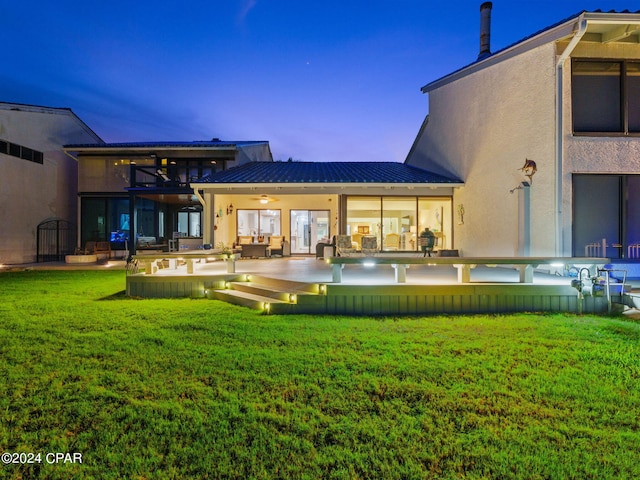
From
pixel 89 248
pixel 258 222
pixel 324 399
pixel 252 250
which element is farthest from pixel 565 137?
pixel 89 248

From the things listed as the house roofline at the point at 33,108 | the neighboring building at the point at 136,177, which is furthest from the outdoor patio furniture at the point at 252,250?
the house roofline at the point at 33,108

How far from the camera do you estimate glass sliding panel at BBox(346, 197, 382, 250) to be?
523 inches

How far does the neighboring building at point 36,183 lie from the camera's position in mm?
14789

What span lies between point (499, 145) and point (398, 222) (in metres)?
4.79

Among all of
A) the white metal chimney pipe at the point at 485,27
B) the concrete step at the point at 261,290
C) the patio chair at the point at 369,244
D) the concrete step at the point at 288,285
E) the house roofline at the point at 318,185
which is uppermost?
the white metal chimney pipe at the point at 485,27

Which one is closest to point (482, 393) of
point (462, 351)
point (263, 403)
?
point (462, 351)

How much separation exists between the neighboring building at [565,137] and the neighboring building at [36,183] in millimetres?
18337

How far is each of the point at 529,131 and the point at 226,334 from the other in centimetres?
818

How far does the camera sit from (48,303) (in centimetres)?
685

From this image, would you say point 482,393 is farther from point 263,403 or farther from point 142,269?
point 142,269

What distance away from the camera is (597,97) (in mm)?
8117

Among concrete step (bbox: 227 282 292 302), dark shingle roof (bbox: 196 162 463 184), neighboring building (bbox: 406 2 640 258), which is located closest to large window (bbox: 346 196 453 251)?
dark shingle roof (bbox: 196 162 463 184)

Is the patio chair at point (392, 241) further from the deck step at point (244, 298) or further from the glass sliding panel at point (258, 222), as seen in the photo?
the deck step at point (244, 298)

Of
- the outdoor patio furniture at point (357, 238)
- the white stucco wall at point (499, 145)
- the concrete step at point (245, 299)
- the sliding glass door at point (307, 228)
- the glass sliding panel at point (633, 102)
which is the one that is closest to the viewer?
the concrete step at point (245, 299)
